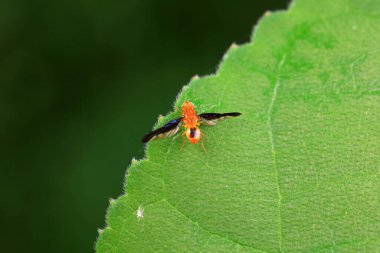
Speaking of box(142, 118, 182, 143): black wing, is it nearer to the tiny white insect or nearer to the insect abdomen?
the insect abdomen

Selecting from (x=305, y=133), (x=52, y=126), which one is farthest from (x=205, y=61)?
(x=305, y=133)

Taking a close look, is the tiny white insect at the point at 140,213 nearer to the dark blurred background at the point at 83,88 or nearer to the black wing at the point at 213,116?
the black wing at the point at 213,116

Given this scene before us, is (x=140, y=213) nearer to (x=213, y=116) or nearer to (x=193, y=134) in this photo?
(x=193, y=134)

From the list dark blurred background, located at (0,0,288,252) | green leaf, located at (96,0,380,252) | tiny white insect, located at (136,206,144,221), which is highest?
dark blurred background, located at (0,0,288,252)

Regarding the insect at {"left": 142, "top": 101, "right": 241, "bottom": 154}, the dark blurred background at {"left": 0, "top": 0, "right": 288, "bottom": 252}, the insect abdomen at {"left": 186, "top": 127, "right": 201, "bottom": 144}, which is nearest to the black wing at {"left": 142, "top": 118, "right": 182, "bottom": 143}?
the insect at {"left": 142, "top": 101, "right": 241, "bottom": 154}

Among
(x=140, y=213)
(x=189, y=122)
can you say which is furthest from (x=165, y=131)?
(x=140, y=213)

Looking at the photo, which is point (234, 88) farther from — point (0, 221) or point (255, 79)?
point (0, 221)
